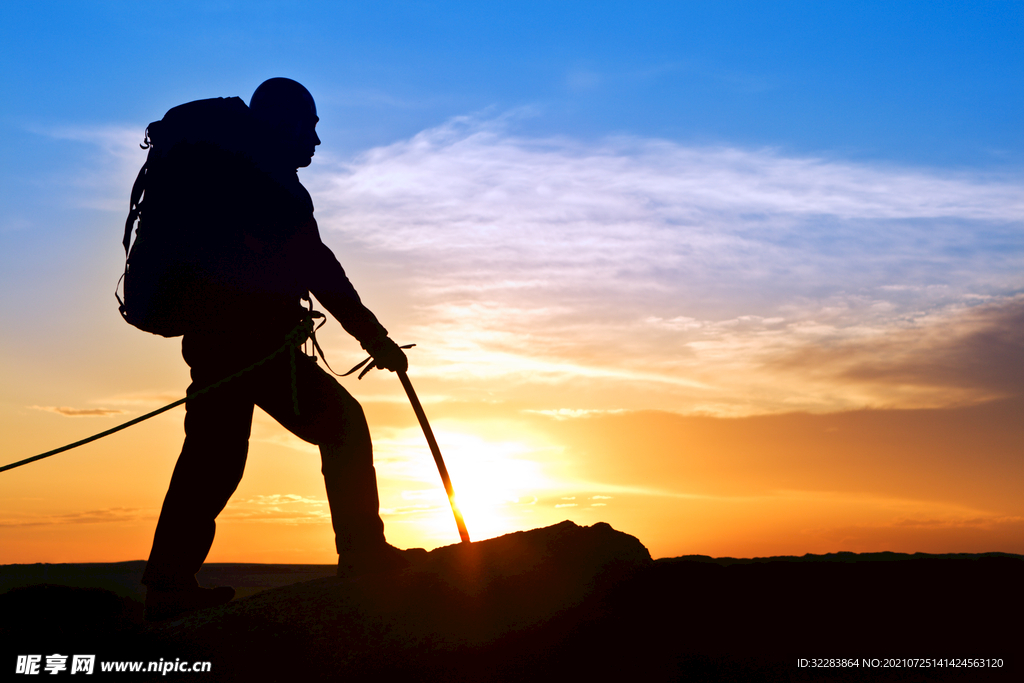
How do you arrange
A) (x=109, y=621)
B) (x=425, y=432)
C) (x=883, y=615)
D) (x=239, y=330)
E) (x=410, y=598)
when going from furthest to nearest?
(x=109, y=621) → (x=425, y=432) → (x=239, y=330) → (x=883, y=615) → (x=410, y=598)

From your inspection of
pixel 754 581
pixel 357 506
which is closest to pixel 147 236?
pixel 357 506

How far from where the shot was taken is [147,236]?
5039 millimetres

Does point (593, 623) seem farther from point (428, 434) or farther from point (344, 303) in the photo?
point (344, 303)

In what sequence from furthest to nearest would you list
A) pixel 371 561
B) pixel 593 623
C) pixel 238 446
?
pixel 371 561 → pixel 238 446 → pixel 593 623

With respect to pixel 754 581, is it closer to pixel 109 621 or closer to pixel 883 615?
pixel 883 615

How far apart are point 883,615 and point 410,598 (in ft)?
8.96

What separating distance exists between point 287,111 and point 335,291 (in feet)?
4.06

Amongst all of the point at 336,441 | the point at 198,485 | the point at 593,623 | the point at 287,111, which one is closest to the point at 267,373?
the point at 336,441

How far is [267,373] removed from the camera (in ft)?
16.8

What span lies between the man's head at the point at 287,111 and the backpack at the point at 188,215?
30 cm

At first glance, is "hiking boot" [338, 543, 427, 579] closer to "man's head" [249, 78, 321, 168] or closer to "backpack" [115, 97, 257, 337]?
"backpack" [115, 97, 257, 337]

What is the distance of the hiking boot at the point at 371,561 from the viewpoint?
5176 millimetres

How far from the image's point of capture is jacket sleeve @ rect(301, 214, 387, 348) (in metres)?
5.26

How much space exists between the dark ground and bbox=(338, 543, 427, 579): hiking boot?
24cm
